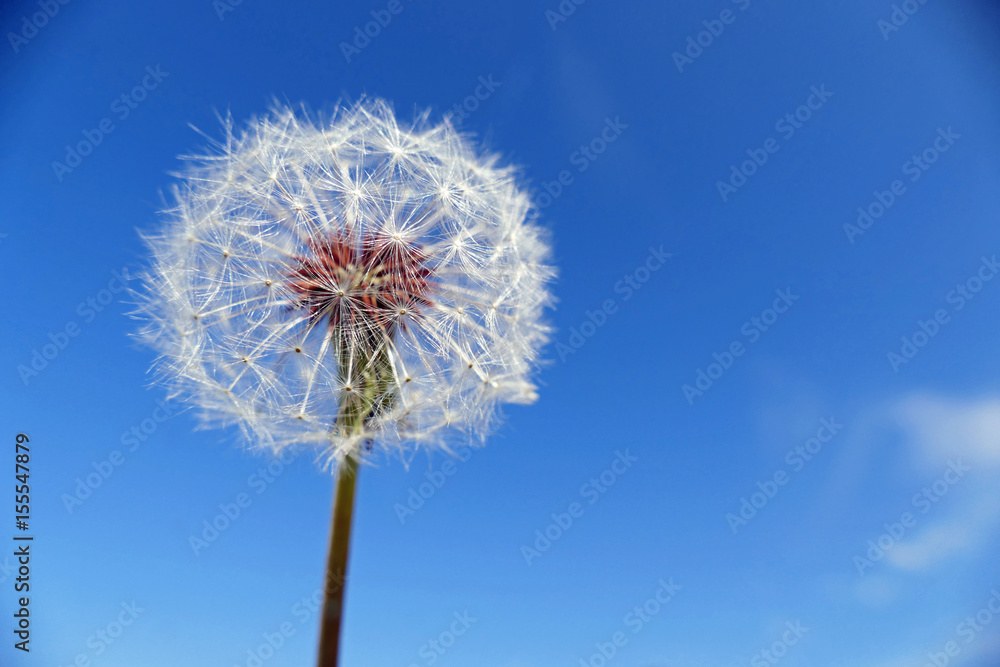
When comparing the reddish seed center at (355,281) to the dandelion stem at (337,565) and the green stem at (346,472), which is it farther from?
the dandelion stem at (337,565)

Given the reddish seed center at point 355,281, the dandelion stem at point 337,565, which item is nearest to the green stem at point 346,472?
the dandelion stem at point 337,565

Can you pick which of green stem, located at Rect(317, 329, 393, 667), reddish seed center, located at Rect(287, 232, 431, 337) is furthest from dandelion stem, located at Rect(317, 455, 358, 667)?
reddish seed center, located at Rect(287, 232, 431, 337)

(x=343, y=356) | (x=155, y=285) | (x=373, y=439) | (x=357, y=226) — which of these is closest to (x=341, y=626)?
(x=373, y=439)

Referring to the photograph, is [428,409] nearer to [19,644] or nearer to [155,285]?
[155,285]

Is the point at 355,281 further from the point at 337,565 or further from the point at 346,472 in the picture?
the point at 337,565

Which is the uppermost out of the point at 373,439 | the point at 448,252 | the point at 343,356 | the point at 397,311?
the point at 448,252
